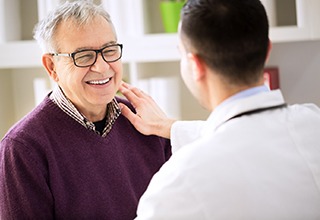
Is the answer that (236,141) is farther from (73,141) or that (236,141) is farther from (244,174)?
(73,141)

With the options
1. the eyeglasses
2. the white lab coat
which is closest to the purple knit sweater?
the eyeglasses

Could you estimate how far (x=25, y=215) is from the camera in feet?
5.80

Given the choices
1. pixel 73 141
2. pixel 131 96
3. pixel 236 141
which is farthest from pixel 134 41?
pixel 236 141

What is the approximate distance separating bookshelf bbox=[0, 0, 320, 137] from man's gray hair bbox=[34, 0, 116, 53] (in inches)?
32.5

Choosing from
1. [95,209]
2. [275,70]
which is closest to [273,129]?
[95,209]

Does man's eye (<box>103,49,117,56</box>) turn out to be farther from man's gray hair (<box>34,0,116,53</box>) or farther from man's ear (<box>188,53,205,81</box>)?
man's ear (<box>188,53,205,81</box>)

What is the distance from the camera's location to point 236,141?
126 cm

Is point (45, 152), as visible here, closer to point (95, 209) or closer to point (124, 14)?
point (95, 209)

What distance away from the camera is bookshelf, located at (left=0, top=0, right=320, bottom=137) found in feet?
8.43

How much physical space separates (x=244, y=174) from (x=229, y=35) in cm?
30

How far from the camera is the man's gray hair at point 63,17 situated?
1840mm

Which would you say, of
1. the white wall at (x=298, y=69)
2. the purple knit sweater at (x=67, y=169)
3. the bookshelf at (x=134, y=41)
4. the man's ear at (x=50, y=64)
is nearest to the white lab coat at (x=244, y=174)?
the purple knit sweater at (x=67, y=169)

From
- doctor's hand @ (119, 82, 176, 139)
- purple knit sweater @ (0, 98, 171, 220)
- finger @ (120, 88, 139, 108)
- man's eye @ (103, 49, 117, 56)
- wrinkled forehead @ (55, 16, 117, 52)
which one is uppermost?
wrinkled forehead @ (55, 16, 117, 52)

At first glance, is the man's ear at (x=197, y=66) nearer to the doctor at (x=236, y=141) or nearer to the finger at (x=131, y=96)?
the doctor at (x=236, y=141)
